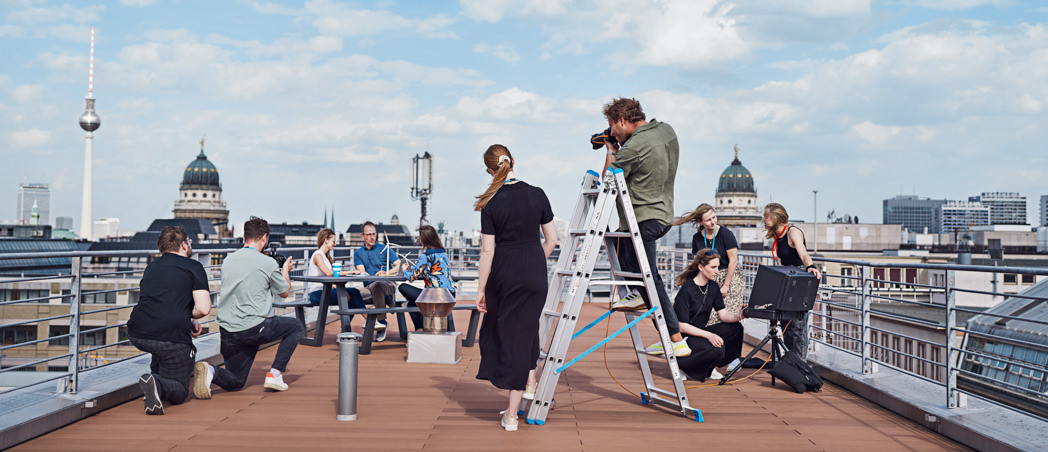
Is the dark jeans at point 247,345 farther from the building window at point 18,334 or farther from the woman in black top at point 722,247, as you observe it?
the building window at point 18,334

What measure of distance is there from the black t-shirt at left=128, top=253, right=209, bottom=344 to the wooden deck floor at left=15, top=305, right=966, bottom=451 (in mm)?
484

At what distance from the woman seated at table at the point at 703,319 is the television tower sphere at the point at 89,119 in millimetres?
157204

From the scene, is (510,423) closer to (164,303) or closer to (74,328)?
(164,303)

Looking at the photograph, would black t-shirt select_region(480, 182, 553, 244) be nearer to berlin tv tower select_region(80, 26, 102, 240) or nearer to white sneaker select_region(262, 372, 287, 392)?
white sneaker select_region(262, 372, 287, 392)

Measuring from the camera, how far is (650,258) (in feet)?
15.4

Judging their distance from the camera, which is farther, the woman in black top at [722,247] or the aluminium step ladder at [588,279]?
the woman in black top at [722,247]

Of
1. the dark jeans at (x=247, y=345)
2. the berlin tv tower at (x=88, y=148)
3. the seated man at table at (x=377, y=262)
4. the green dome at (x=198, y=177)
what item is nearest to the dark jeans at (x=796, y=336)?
the dark jeans at (x=247, y=345)

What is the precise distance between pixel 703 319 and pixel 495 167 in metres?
2.69

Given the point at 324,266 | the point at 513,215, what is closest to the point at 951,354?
the point at 513,215

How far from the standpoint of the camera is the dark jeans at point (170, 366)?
194 inches

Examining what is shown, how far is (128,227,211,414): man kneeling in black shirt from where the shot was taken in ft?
16.2

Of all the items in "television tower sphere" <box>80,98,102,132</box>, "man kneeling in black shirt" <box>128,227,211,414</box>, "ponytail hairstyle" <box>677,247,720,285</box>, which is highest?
"television tower sphere" <box>80,98,102,132</box>

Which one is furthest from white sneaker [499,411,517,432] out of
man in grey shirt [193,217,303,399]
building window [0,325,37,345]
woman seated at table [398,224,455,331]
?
building window [0,325,37,345]

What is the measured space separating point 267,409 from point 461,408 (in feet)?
3.98
